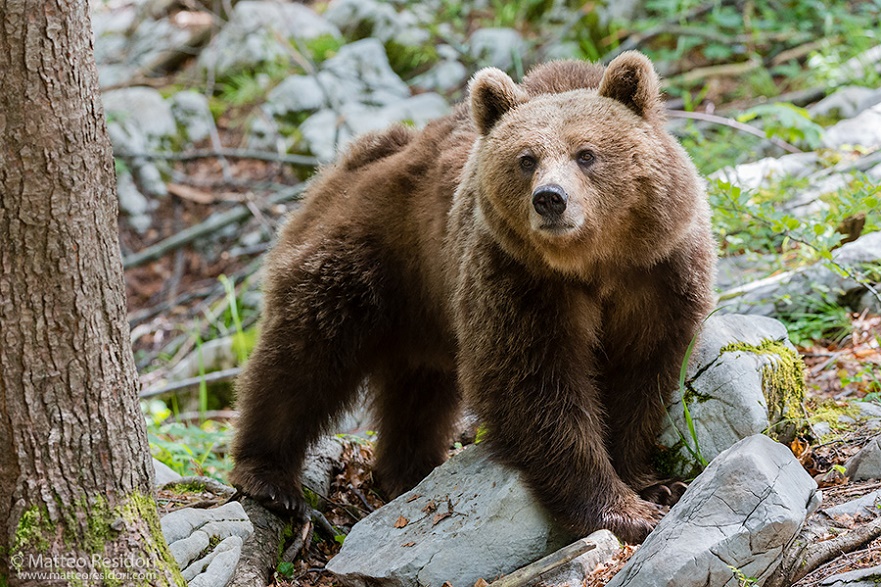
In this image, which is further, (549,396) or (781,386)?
(781,386)

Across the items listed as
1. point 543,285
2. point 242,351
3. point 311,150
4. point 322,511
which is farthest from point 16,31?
point 311,150

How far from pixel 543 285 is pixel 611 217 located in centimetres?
49

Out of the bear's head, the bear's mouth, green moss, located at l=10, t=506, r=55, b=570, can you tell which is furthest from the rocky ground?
the bear's mouth

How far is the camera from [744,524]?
11.2 ft

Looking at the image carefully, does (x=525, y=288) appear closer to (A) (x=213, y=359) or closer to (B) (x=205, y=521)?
(B) (x=205, y=521)

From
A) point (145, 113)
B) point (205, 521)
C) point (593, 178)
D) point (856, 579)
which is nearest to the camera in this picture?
point (856, 579)

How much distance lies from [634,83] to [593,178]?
578mm

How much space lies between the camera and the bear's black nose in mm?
4012

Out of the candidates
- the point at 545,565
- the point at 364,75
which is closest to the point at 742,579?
the point at 545,565

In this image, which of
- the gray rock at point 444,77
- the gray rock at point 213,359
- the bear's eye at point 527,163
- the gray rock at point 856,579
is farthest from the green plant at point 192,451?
the gray rock at point 444,77

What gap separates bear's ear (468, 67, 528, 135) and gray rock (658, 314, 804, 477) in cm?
157

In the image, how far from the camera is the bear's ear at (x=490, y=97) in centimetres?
466

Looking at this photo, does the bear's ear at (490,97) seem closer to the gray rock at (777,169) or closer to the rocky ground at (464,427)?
the rocky ground at (464,427)

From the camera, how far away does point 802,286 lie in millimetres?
6344
